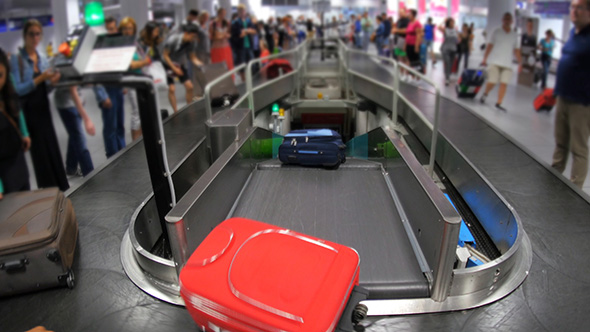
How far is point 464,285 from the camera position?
5.58 feet

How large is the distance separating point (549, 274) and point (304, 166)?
1.69 m

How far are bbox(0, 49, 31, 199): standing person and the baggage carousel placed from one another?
542 millimetres

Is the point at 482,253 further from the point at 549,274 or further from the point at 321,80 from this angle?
the point at 321,80

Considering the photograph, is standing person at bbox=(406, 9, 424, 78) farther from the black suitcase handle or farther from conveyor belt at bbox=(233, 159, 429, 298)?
the black suitcase handle

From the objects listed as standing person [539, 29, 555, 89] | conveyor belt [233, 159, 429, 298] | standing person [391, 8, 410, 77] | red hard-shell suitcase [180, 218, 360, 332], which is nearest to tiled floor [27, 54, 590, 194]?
standing person [539, 29, 555, 89]

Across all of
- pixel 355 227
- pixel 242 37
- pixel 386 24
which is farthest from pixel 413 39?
pixel 355 227

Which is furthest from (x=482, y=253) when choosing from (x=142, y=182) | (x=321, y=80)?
(x=321, y=80)

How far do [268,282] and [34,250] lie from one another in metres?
1.11

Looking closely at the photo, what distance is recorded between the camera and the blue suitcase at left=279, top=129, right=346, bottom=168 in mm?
2953

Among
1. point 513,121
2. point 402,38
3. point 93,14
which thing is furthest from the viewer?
point 402,38

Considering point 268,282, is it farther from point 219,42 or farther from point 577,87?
point 219,42

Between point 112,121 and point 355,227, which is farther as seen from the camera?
point 112,121

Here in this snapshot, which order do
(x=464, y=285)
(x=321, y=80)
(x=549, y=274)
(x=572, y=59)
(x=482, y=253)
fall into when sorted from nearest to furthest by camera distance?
(x=464, y=285)
(x=549, y=274)
(x=482, y=253)
(x=572, y=59)
(x=321, y=80)

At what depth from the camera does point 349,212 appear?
236 cm
